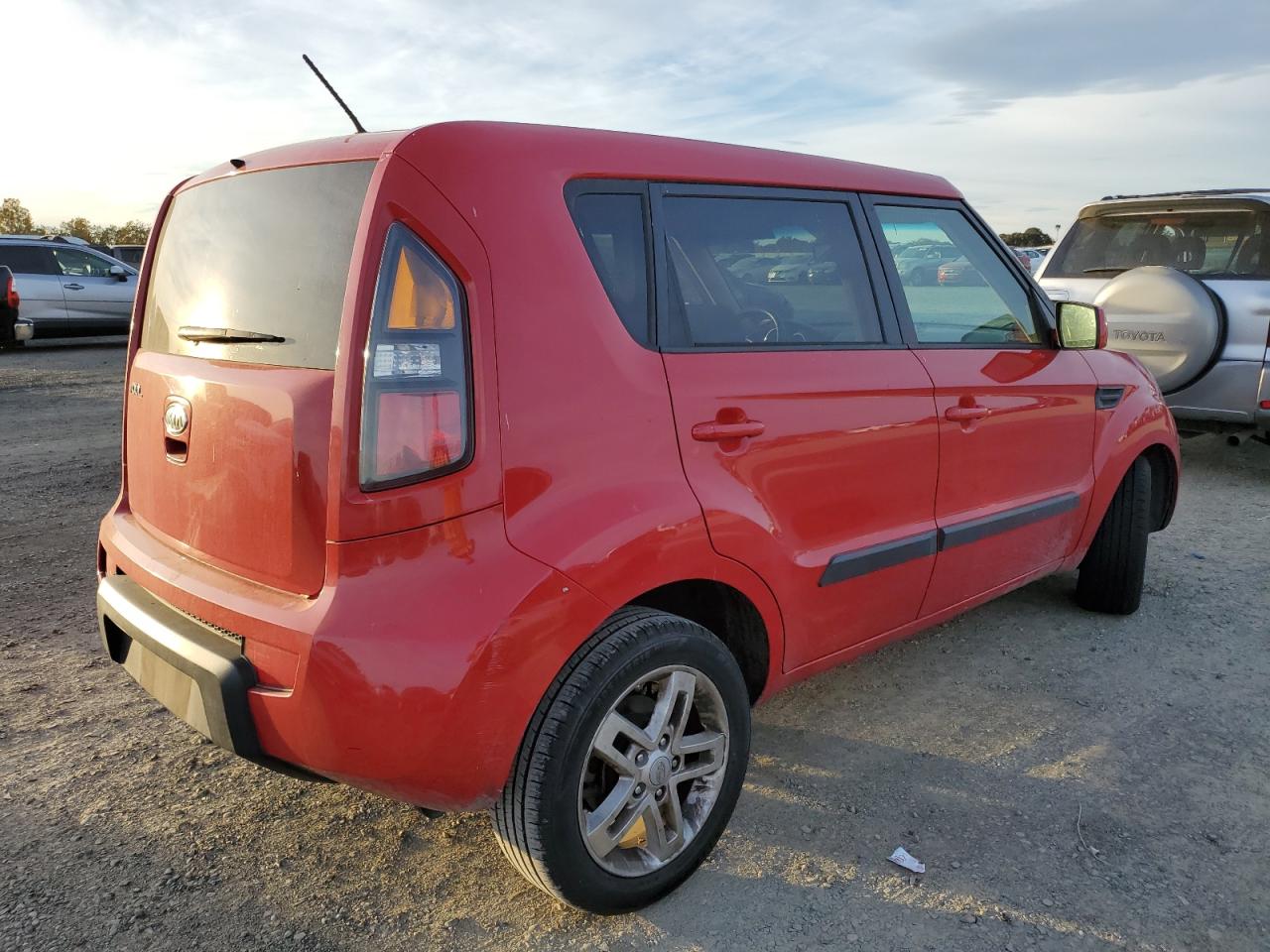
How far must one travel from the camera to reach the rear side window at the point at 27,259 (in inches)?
545

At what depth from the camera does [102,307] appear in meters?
14.6

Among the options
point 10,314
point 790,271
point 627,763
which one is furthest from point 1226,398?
point 10,314

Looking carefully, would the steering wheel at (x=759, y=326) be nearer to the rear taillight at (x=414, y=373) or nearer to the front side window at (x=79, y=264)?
the rear taillight at (x=414, y=373)

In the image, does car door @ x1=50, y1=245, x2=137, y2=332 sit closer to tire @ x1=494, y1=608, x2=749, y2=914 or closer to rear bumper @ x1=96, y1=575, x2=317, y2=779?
rear bumper @ x1=96, y1=575, x2=317, y2=779

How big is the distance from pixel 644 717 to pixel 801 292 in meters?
1.26

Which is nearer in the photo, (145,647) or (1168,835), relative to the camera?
(145,647)

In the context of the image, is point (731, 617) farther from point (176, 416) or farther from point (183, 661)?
point (176, 416)

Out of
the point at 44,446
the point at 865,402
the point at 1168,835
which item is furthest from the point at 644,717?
the point at 44,446

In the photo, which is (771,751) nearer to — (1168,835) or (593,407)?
(1168,835)

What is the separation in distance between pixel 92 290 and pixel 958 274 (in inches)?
571

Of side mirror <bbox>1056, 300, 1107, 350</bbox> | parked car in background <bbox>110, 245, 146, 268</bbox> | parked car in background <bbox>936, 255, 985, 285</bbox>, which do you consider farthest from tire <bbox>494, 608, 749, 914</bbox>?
parked car in background <bbox>110, 245, 146, 268</bbox>

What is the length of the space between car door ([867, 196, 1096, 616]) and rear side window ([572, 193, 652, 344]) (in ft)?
3.27

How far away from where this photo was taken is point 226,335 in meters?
2.29

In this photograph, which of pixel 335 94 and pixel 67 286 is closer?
pixel 335 94
